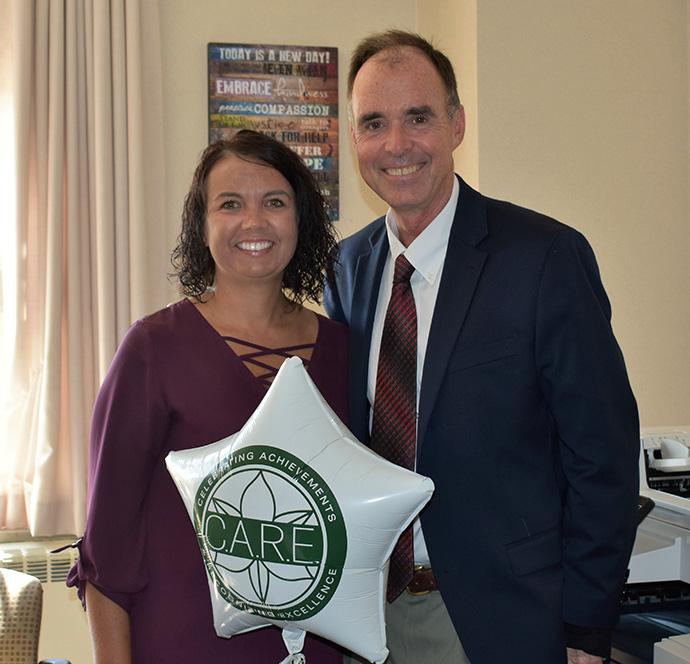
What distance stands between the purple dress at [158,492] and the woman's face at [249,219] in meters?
0.18

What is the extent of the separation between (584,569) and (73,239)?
7.55 ft

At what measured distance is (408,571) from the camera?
155 cm

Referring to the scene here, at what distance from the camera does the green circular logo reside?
1276 mm

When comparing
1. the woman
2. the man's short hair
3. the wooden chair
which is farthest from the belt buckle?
the wooden chair

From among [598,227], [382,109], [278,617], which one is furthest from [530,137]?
[278,617]

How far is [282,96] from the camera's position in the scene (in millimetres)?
3418

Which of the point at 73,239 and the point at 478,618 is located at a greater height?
the point at 73,239

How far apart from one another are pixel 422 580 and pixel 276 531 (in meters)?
0.40

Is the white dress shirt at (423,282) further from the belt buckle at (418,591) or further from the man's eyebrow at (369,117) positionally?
the man's eyebrow at (369,117)

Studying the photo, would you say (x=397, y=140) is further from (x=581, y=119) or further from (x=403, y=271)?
(x=581, y=119)

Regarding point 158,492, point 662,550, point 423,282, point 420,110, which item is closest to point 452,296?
point 423,282

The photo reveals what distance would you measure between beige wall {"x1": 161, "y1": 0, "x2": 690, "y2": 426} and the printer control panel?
1.18 meters


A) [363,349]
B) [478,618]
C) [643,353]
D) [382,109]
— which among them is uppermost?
[382,109]

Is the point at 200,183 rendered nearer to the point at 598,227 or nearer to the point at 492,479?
the point at 492,479
